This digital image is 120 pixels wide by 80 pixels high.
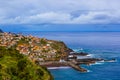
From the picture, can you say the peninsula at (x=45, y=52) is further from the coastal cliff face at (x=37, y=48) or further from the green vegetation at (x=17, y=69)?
the green vegetation at (x=17, y=69)

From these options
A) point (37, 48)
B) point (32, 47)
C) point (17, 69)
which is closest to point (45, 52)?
point (37, 48)

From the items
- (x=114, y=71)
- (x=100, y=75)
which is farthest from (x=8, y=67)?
(x=114, y=71)

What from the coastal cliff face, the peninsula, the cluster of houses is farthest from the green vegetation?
the cluster of houses

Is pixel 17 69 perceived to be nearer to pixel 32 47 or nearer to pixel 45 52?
pixel 45 52

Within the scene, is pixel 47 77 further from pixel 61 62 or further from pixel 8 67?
pixel 61 62

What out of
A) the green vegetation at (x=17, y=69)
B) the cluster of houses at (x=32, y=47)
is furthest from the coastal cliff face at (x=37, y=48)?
the green vegetation at (x=17, y=69)

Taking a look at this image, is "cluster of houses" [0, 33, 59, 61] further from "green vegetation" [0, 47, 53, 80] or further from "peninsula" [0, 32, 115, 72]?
"green vegetation" [0, 47, 53, 80]

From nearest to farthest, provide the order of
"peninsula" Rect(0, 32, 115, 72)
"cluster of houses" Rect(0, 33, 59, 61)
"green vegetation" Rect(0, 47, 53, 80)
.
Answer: "green vegetation" Rect(0, 47, 53, 80), "peninsula" Rect(0, 32, 115, 72), "cluster of houses" Rect(0, 33, 59, 61)
